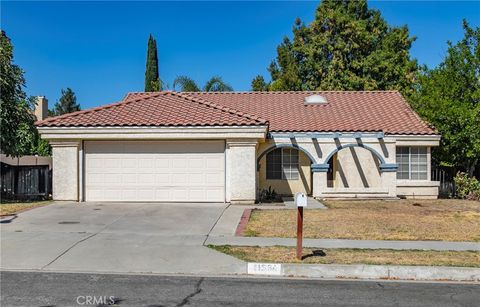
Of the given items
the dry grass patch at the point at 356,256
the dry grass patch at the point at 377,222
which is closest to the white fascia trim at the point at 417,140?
the dry grass patch at the point at 377,222

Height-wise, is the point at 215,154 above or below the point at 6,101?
below

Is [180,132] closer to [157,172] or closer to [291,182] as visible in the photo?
[157,172]

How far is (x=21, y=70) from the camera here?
1952cm

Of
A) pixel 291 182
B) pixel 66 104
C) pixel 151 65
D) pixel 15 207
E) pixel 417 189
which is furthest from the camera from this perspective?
pixel 66 104

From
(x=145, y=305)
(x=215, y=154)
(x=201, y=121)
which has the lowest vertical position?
(x=145, y=305)

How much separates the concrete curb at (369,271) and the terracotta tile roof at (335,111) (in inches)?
481

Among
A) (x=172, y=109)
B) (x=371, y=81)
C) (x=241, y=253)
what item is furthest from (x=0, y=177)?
(x=371, y=81)

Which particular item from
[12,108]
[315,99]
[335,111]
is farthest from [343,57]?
[12,108]

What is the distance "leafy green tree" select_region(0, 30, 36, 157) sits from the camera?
61.1 ft

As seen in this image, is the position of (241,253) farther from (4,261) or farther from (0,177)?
(0,177)

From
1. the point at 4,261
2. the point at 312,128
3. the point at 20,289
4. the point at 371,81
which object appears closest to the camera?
the point at 20,289

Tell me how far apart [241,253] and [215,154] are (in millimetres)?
8281

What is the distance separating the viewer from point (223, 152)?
17922mm

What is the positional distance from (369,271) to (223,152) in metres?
9.82
